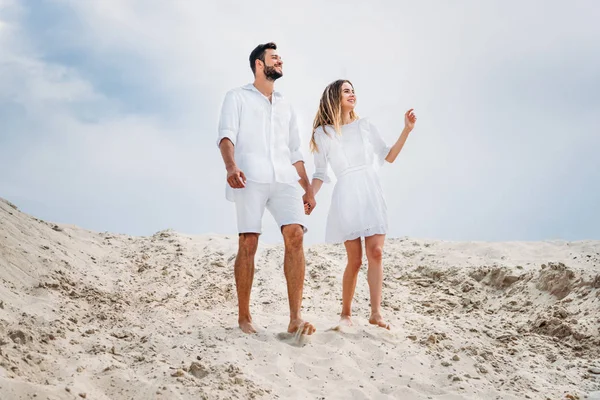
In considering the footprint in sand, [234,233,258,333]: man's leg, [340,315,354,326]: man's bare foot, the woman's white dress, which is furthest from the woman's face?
the footprint in sand

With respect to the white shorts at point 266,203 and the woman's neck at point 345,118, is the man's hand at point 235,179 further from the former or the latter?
the woman's neck at point 345,118

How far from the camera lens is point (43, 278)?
213 inches

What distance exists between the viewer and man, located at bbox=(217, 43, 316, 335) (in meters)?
4.70

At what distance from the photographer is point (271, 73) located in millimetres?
4930

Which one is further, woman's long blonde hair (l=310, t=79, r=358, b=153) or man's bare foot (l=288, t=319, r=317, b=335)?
woman's long blonde hair (l=310, t=79, r=358, b=153)

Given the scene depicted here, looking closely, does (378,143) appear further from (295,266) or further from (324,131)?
(295,266)

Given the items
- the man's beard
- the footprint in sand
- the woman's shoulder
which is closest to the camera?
the footprint in sand

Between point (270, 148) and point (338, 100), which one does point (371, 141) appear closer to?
point (338, 100)

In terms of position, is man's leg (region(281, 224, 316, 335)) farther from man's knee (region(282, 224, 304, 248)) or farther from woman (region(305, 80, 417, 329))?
woman (region(305, 80, 417, 329))

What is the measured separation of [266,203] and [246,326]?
37.8 inches

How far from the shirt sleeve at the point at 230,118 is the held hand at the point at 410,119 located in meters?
1.38

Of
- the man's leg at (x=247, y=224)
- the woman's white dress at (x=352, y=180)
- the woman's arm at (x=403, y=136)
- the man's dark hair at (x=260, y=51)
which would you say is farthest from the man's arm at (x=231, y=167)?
the woman's arm at (x=403, y=136)

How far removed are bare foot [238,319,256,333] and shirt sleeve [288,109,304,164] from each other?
131 centimetres

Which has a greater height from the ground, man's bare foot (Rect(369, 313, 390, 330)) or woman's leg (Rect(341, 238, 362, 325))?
woman's leg (Rect(341, 238, 362, 325))
